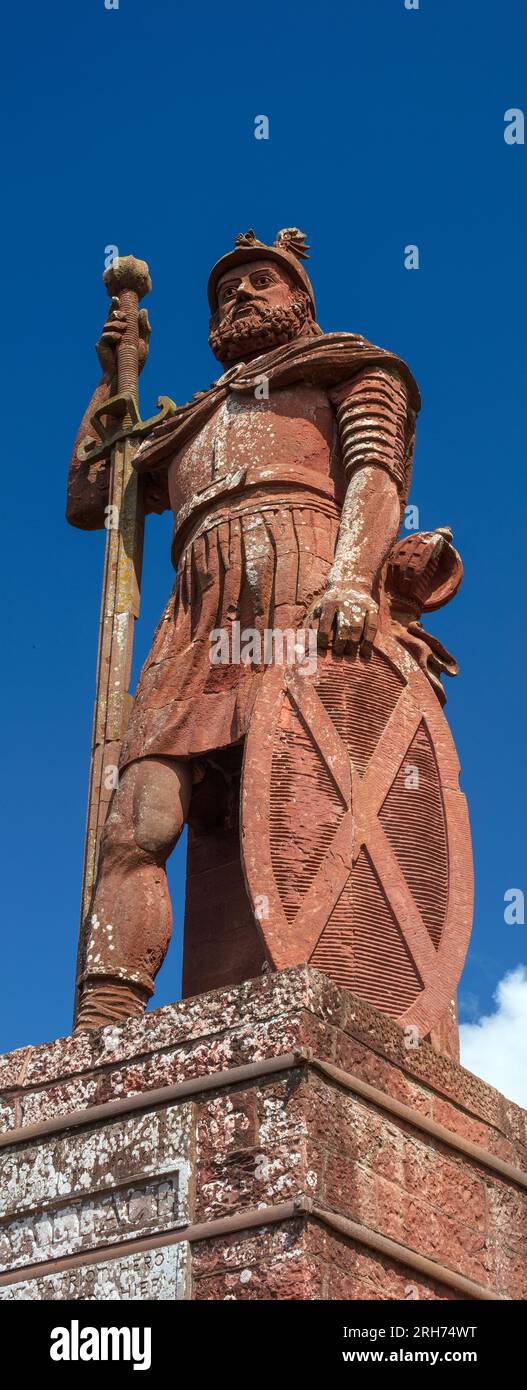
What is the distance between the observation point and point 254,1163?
23.0 ft

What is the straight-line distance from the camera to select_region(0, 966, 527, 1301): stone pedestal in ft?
22.6

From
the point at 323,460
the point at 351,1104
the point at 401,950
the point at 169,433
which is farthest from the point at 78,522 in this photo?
the point at 351,1104

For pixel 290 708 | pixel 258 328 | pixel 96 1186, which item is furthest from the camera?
pixel 258 328

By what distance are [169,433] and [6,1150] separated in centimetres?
399

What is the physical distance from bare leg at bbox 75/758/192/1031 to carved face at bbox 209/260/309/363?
97.0 inches

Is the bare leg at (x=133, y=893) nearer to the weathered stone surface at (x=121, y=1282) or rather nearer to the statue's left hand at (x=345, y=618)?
the statue's left hand at (x=345, y=618)

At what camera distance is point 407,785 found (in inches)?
344

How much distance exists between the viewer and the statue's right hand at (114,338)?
11.4 m

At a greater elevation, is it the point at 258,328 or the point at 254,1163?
the point at 258,328

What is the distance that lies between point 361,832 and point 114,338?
13.6 feet

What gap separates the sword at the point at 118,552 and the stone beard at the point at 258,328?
648 millimetres

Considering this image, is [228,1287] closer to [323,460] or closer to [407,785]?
[407,785]

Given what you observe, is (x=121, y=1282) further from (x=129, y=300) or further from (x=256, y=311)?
(x=129, y=300)

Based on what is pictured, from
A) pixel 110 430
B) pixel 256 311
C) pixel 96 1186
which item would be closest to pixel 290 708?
pixel 96 1186
